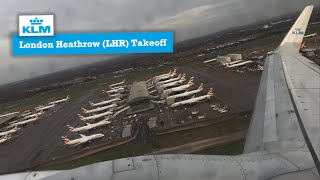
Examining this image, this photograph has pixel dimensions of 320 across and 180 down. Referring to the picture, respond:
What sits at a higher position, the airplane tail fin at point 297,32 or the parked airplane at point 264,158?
the airplane tail fin at point 297,32

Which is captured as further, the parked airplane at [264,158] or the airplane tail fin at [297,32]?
the airplane tail fin at [297,32]

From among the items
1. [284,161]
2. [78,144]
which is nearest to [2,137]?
[78,144]

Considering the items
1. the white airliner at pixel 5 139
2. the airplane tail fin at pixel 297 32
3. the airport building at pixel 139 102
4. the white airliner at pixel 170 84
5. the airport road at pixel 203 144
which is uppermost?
the airplane tail fin at pixel 297 32

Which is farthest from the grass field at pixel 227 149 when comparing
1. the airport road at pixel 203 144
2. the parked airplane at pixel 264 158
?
the parked airplane at pixel 264 158

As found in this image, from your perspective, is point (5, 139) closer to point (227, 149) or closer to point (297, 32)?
point (227, 149)

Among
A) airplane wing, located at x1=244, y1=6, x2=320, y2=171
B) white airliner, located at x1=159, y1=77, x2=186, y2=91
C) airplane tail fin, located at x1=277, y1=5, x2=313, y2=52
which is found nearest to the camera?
airplane wing, located at x1=244, y1=6, x2=320, y2=171

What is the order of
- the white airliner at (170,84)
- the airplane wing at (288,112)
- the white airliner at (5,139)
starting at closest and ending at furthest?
the airplane wing at (288,112) < the white airliner at (5,139) < the white airliner at (170,84)

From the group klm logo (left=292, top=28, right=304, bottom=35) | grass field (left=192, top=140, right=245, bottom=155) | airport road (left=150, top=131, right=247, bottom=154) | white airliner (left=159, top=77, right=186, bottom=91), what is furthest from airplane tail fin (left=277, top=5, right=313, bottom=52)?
white airliner (left=159, top=77, right=186, bottom=91)

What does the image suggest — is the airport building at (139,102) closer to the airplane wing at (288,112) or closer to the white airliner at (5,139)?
the white airliner at (5,139)

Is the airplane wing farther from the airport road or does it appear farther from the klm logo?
the airport road
